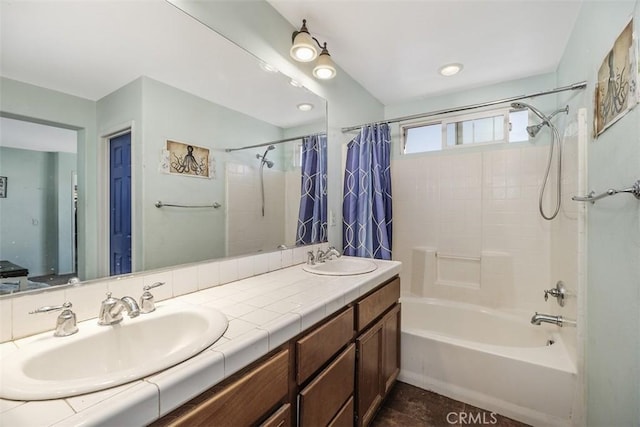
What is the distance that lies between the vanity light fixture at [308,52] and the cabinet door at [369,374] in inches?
63.5

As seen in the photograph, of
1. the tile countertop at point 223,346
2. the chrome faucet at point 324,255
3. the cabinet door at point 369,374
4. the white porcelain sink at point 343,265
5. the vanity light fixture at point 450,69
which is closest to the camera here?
the tile countertop at point 223,346

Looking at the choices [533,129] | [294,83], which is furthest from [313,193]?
[533,129]

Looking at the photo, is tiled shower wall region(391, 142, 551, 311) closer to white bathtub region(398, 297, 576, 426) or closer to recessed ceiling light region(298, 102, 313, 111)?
white bathtub region(398, 297, 576, 426)

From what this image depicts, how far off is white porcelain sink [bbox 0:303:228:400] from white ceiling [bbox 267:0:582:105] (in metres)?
1.72

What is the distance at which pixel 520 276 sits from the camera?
2303 mm

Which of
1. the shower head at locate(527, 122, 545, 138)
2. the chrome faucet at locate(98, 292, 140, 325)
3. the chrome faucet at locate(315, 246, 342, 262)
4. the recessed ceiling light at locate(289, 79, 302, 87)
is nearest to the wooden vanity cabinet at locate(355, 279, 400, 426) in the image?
the chrome faucet at locate(315, 246, 342, 262)

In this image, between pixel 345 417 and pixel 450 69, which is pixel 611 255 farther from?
pixel 450 69

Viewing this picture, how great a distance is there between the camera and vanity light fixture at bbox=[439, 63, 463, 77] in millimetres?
2170

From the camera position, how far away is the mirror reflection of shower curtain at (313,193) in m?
1.92

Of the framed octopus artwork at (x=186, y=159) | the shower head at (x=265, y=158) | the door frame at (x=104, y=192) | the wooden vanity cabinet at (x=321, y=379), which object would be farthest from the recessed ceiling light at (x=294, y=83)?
the wooden vanity cabinet at (x=321, y=379)

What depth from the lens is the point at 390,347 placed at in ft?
5.52

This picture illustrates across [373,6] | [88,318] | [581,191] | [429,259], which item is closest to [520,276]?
[429,259]

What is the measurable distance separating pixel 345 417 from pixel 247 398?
0.69 m

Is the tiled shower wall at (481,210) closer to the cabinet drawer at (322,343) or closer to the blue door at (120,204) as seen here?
the cabinet drawer at (322,343)
